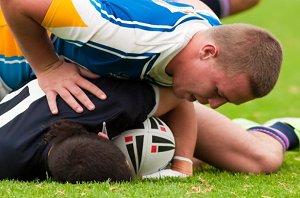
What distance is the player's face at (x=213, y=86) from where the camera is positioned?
15.8 ft

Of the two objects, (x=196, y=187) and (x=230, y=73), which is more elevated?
(x=230, y=73)

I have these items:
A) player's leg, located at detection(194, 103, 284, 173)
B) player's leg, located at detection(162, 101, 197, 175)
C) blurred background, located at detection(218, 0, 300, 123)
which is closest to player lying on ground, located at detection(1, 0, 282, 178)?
player's leg, located at detection(162, 101, 197, 175)

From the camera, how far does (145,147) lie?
16.7 feet

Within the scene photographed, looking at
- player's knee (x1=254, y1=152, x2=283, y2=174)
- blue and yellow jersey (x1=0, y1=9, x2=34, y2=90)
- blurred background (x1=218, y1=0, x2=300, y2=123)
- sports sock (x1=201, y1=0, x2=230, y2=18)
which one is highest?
blue and yellow jersey (x1=0, y1=9, x2=34, y2=90)

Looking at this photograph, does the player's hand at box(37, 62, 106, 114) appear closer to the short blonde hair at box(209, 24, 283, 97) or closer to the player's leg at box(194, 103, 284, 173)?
the short blonde hair at box(209, 24, 283, 97)

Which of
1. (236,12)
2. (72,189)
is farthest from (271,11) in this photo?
(72,189)

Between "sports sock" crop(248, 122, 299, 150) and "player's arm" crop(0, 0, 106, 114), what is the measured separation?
71.2 inches

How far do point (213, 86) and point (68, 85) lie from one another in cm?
92

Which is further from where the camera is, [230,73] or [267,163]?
[267,163]

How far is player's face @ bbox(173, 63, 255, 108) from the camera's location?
4.83 metres

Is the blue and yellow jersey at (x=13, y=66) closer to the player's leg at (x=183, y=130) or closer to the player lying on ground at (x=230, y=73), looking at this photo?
the player lying on ground at (x=230, y=73)

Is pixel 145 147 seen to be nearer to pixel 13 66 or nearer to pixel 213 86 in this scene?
pixel 213 86

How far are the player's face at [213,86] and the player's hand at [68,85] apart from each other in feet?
1.73

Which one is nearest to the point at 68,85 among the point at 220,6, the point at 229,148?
the point at 229,148
